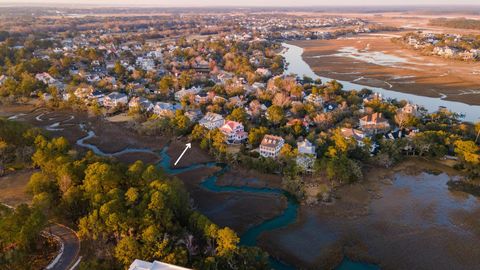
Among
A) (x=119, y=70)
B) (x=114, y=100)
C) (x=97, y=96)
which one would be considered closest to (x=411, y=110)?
(x=114, y=100)

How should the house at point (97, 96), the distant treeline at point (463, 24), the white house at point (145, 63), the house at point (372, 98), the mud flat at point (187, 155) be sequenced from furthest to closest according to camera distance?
1. the distant treeline at point (463, 24)
2. the white house at point (145, 63)
3. the house at point (97, 96)
4. the house at point (372, 98)
5. the mud flat at point (187, 155)

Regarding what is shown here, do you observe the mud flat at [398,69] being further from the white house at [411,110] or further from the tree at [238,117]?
the tree at [238,117]

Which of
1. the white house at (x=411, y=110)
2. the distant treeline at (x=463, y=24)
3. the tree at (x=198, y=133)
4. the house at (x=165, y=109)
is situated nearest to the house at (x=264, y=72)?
the house at (x=165, y=109)

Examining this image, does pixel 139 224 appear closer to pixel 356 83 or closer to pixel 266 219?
pixel 266 219

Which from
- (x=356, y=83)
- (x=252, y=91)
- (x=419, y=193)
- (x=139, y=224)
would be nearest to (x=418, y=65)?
(x=356, y=83)

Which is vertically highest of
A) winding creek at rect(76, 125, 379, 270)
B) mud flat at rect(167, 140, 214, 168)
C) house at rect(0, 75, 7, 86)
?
house at rect(0, 75, 7, 86)

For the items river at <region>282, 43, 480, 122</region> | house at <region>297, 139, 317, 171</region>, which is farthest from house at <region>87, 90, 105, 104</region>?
river at <region>282, 43, 480, 122</region>

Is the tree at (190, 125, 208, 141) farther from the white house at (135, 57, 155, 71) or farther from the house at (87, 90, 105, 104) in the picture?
the white house at (135, 57, 155, 71)
